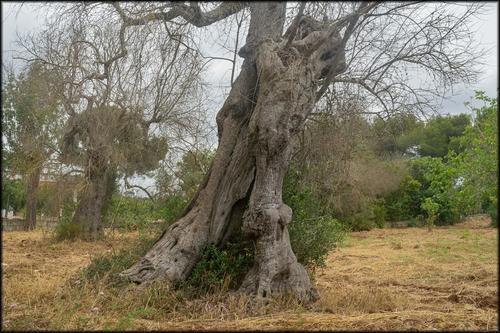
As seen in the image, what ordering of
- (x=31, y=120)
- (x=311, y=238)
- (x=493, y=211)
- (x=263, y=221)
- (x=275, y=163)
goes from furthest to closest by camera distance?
1. (x=31, y=120)
2. (x=311, y=238)
3. (x=493, y=211)
4. (x=275, y=163)
5. (x=263, y=221)

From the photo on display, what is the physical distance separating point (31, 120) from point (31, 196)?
7.16 meters

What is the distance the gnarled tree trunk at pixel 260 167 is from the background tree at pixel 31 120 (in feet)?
22.0

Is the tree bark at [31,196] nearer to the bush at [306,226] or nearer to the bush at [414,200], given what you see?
the bush at [306,226]

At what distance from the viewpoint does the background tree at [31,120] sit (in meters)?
13.4

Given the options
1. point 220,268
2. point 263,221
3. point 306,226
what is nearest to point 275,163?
point 263,221

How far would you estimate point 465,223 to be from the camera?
30.7 m

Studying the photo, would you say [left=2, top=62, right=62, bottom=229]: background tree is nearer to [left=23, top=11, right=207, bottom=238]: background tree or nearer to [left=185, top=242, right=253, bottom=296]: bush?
[left=23, top=11, right=207, bottom=238]: background tree

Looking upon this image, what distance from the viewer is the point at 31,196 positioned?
71.6ft

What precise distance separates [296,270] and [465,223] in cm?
2742

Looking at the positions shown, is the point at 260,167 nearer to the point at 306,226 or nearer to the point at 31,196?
the point at 306,226

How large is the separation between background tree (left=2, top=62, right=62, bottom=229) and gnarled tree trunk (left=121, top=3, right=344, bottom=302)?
671cm

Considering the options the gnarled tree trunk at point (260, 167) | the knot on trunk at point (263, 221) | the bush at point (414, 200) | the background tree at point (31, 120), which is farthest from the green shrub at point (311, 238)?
the bush at point (414, 200)

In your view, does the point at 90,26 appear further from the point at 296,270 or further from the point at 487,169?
the point at 487,169

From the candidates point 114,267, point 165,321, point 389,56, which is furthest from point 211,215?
point 389,56
